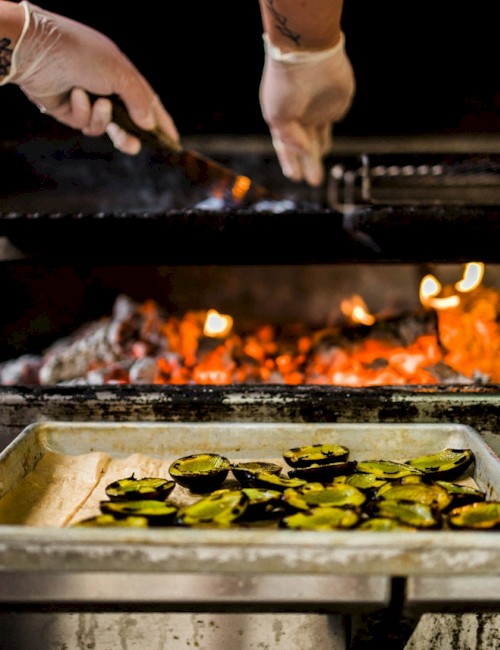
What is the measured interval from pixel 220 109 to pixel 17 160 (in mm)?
1259

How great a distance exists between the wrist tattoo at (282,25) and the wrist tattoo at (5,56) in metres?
0.95

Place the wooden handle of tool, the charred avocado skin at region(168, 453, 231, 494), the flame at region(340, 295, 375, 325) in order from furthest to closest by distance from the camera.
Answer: the flame at region(340, 295, 375, 325) < the wooden handle of tool < the charred avocado skin at region(168, 453, 231, 494)

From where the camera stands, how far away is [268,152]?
362 cm

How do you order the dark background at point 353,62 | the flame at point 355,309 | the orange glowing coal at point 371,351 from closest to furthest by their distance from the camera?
the orange glowing coal at point 371,351 < the flame at point 355,309 < the dark background at point 353,62

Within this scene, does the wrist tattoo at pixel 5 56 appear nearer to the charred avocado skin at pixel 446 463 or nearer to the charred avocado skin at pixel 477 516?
the charred avocado skin at pixel 446 463

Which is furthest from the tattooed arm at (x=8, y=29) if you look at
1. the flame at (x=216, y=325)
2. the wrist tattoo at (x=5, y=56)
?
the flame at (x=216, y=325)

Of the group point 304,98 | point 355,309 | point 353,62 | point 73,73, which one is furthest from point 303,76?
point 355,309

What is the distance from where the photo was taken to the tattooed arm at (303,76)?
6.95 ft

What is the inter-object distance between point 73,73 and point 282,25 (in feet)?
2.64

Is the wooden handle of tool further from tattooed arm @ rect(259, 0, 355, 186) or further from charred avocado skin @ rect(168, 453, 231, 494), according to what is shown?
charred avocado skin @ rect(168, 453, 231, 494)

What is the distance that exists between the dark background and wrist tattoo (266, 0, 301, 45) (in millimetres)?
1051

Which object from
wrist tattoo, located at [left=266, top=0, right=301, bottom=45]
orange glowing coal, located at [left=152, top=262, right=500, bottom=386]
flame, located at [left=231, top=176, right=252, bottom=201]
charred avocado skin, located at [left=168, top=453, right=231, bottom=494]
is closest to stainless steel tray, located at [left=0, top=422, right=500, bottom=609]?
charred avocado skin, located at [left=168, top=453, right=231, bottom=494]

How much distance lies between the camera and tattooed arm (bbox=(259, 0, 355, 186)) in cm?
212

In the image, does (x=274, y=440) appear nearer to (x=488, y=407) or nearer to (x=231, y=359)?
(x=488, y=407)
